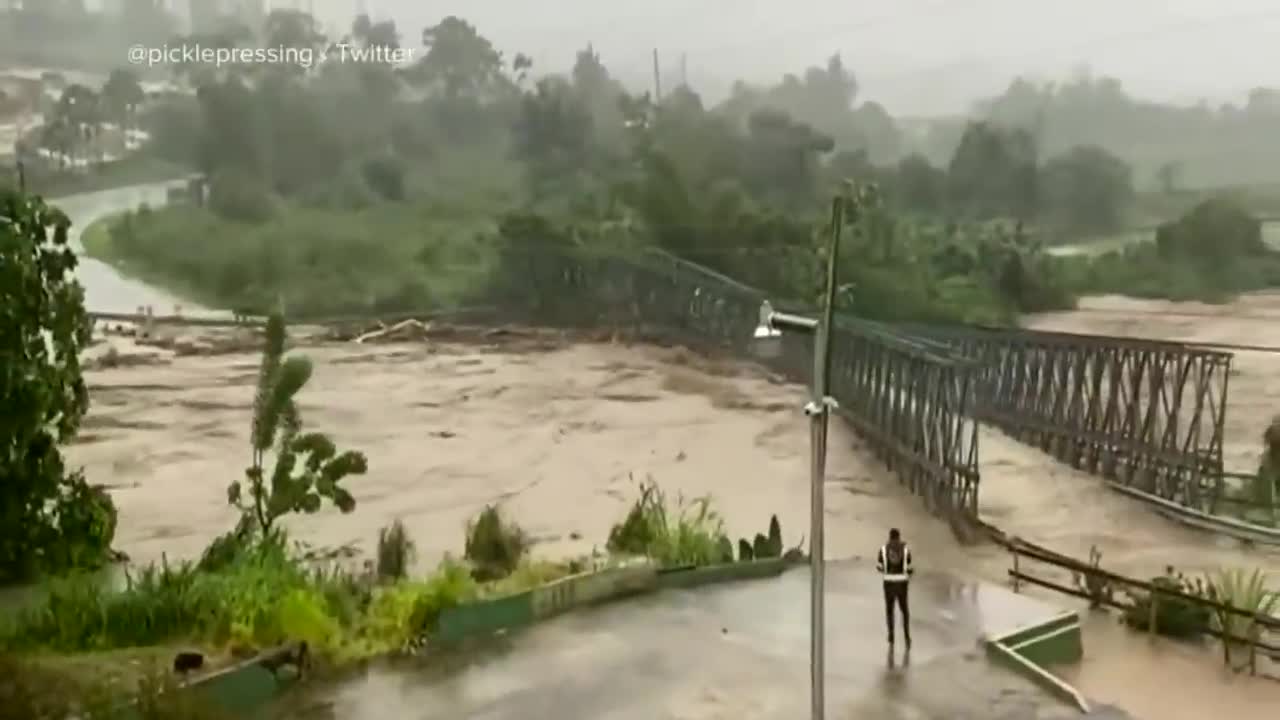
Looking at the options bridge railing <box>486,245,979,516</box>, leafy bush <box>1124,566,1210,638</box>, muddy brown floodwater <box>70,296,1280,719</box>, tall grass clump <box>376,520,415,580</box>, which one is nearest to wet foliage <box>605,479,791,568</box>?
muddy brown floodwater <box>70,296,1280,719</box>

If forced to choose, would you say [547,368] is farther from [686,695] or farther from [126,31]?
[686,695]

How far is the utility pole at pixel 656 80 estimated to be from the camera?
127 ft

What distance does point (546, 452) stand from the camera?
25.3 m

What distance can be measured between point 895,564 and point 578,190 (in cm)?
2554

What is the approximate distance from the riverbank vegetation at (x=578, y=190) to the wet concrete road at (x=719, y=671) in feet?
61.1

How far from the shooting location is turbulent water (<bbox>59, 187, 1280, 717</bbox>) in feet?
65.6

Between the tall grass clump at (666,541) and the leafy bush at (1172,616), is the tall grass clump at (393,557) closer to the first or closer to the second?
the tall grass clump at (666,541)

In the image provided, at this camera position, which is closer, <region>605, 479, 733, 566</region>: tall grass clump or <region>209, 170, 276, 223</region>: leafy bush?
<region>605, 479, 733, 566</region>: tall grass clump

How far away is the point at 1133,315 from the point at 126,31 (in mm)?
24121

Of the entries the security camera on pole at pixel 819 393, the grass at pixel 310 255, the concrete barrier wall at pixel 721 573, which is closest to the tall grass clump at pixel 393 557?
the concrete barrier wall at pixel 721 573

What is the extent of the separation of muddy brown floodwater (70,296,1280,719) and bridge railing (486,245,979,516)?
0.52 m

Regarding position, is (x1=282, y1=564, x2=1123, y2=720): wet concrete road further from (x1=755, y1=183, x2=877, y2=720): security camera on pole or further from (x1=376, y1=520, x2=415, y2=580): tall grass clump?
(x1=376, y1=520, x2=415, y2=580): tall grass clump

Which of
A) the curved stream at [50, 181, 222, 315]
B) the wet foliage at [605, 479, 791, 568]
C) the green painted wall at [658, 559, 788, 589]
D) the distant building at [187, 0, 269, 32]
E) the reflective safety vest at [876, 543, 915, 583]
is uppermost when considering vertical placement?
the distant building at [187, 0, 269, 32]

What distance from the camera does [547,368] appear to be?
29.1 m
